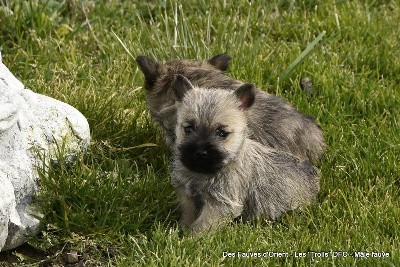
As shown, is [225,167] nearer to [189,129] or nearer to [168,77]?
[189,129]

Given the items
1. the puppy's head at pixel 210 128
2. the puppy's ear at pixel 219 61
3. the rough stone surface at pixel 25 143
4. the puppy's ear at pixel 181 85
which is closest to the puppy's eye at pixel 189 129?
the puppy's head at pixel 210 128

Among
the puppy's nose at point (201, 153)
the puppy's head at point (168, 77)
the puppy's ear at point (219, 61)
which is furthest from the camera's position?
the puppy's ear at point (219, 61)

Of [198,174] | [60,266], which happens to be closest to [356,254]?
[198,174]

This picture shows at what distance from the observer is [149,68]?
6738 mm

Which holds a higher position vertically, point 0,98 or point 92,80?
point 0,98

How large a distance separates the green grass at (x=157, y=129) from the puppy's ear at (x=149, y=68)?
394 millimetres

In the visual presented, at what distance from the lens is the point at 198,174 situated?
5871 mm

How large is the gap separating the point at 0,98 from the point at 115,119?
61.4 inches

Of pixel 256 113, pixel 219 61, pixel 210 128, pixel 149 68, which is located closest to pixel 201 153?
pixel 210 128

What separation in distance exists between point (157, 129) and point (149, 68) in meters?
0.50

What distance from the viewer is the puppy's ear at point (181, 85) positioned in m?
6.03

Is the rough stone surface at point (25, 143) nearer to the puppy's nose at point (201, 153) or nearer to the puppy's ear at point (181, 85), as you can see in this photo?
the puppy's ear at point (181, 85)

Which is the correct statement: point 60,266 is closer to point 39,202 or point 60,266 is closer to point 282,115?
point 39,202

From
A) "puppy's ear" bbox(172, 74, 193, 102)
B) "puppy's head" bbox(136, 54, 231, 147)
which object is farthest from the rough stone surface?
"puppy's ear" bbox(172, 74, 193, 102)
